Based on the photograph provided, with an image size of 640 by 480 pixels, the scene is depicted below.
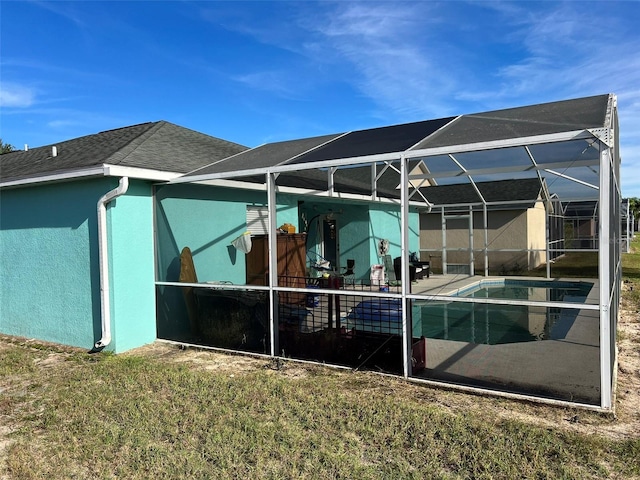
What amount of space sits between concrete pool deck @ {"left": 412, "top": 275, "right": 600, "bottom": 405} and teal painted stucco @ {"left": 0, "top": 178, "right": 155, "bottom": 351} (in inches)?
185

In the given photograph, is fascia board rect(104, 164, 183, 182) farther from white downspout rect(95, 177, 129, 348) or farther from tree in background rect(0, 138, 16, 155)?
tree in background rect(0, 138, 16, 155)

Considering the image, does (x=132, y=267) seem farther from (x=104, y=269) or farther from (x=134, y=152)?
(x=134, y=152)

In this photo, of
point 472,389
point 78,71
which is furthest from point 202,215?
point 78,71

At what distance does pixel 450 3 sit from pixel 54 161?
8846mm

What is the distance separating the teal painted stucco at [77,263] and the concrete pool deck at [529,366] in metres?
4.69

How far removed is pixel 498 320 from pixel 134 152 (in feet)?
27.1

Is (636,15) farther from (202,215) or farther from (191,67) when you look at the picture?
(191,67)

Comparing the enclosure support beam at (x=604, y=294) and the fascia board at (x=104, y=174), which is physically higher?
the fascia board at (x=104, y=174)

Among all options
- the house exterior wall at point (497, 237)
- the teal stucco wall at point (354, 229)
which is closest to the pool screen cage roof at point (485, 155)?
the teal stucco wall at point (354, 229)

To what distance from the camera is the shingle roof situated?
7.41 m

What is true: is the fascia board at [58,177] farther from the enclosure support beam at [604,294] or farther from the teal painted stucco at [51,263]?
the enclosure support beam at [604,294]

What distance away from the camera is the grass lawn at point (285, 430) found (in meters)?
3.45

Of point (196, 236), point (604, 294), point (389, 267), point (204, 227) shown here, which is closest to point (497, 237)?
point (389, 267)

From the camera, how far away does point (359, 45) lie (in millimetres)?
12695
